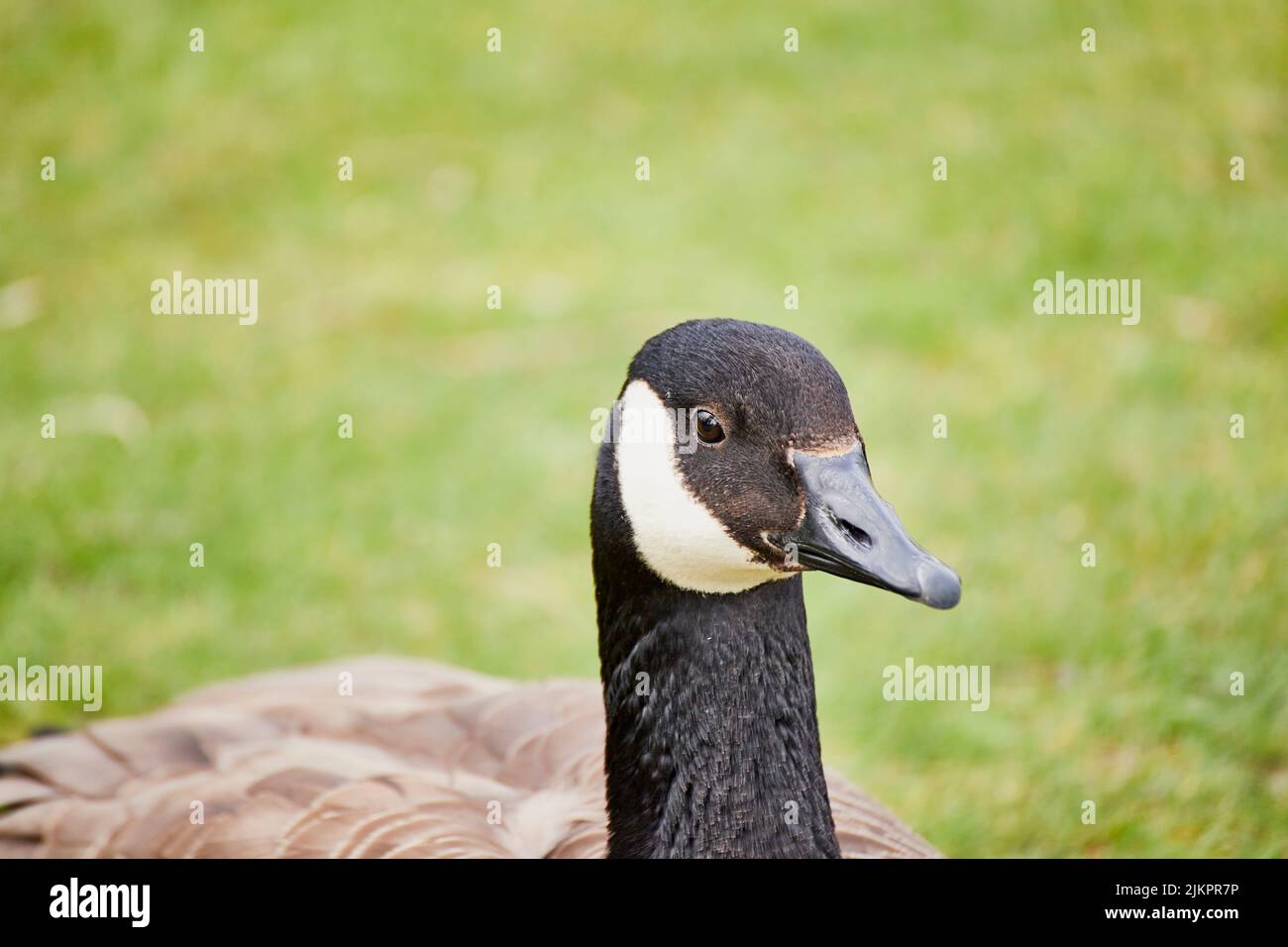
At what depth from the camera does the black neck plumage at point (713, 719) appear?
10.2 feet

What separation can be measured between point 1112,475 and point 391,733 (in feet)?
12.4

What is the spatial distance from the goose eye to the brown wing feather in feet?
3.53

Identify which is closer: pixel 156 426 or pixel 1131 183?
pixel 156 426

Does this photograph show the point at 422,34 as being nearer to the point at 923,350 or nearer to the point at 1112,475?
the point at 923,350

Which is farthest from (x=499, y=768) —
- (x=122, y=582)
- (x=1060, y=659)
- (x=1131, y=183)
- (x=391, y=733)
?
(x=1131, y=183)

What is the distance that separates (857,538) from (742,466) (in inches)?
12.4

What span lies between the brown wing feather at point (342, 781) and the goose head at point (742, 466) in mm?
841

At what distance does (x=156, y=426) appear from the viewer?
6988mm

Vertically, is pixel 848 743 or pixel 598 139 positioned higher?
pixel 598 139
